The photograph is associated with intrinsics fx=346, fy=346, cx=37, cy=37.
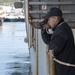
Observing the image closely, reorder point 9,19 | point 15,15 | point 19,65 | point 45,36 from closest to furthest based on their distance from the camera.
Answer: point 45,36
point 19,65
point 9,19
point 15,15

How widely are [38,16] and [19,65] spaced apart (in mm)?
9672

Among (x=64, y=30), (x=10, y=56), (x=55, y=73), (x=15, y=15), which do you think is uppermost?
(x=64, y=30)

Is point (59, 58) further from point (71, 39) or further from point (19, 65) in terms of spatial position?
point (19, 65)

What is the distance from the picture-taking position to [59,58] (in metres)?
5.24

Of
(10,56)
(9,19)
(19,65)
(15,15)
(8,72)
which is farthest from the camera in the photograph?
(15,15)

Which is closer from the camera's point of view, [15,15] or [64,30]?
[64,30]

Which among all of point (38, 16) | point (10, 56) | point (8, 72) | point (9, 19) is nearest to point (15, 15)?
point (9, 19)

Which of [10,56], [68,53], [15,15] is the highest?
[68,53]

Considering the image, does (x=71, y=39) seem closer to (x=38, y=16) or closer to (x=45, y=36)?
(x=45, y=36)

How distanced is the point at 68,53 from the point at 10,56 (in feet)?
44.1

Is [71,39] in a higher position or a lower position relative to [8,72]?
higher

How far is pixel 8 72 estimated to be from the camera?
14.1 meters

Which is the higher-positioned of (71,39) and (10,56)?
(71,39)

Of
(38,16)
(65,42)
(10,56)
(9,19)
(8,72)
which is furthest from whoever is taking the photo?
(9,19)
